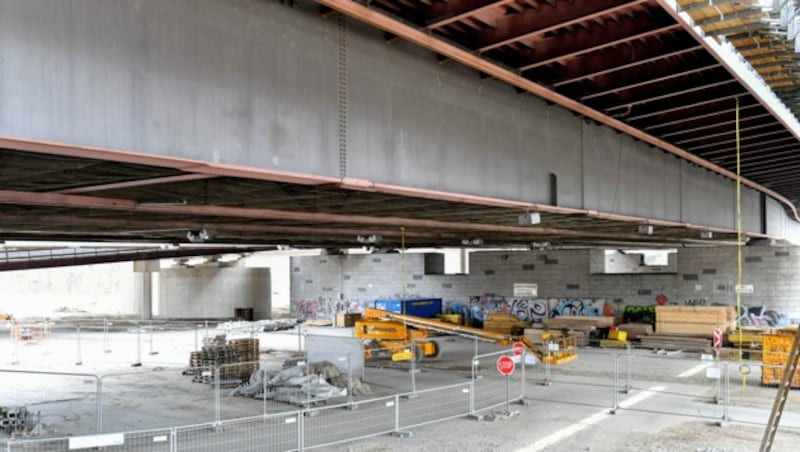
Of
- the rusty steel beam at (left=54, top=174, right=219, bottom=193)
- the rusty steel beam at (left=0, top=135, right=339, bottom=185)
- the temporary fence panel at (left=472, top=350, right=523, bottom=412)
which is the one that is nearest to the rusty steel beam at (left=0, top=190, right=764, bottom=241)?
the rusty steel beam at (left=54, top=174, right=219, bottom=193)

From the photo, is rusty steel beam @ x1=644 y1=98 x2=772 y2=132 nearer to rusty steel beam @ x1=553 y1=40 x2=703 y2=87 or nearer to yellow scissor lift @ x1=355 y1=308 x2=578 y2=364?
rusty steel beam @ x1=553 y1=40 x2=703 y2=87

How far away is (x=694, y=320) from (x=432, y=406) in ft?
61.2

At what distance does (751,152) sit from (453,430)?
13.2 m

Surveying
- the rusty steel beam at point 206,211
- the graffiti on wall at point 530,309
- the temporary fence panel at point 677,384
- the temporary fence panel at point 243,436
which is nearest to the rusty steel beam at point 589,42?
the rusty steel beam at point 206,211

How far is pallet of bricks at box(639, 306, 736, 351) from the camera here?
30.8 meters

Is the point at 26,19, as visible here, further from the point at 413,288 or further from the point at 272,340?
the point at 413,288

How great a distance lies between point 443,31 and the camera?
10.1m

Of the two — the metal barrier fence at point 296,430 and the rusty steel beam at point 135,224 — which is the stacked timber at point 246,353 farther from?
the metal barrier fence at point 296,430

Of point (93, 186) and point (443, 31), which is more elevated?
point (443, 31)

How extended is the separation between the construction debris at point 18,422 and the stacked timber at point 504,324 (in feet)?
84.0

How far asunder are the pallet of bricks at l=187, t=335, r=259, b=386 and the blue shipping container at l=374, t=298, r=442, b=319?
16.6 metres

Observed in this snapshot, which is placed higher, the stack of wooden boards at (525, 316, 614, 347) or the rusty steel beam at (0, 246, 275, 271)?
the rusty steel beam at (0, 246, 275, 271)

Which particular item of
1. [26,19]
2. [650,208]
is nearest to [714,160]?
[650,208]

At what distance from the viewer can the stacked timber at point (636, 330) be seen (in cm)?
Answer: 3281
